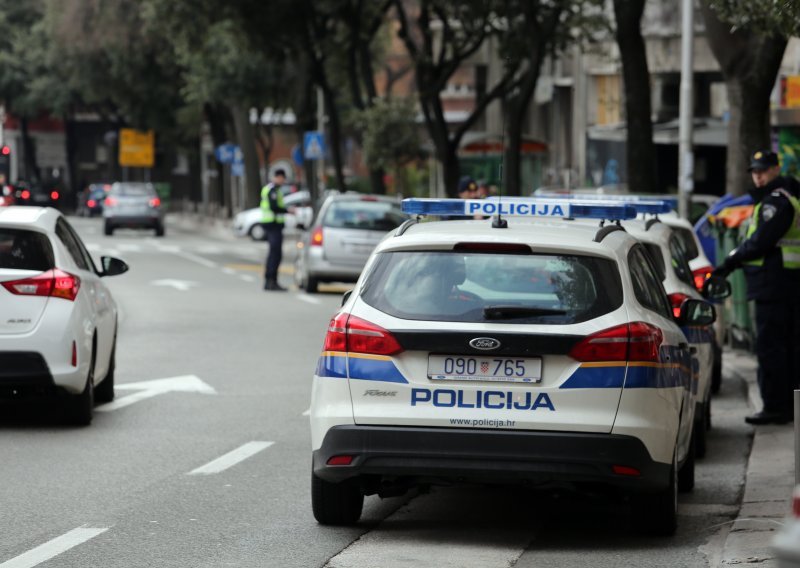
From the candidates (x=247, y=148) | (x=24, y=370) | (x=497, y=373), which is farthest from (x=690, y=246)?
(x=247, y=148)

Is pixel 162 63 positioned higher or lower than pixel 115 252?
higher

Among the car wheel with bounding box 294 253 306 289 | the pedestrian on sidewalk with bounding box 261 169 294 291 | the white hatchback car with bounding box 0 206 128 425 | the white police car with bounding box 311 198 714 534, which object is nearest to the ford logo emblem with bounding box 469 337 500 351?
the white police car with bounding box 311 198 714 534

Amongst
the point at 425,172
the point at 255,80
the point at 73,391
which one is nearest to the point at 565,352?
the point at 73,391

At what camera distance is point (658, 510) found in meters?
8.19

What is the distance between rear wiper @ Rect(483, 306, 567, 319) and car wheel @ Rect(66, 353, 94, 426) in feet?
16.0

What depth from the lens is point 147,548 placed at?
25.8 ft

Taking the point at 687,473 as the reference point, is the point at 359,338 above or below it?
above

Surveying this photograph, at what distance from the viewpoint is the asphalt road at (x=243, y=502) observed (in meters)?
7.82

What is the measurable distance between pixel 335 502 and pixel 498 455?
1.03 m

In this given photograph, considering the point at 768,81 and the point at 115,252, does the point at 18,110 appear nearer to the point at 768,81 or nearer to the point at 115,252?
the point at 115,252

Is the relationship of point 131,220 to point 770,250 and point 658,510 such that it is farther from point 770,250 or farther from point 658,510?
point 658,510

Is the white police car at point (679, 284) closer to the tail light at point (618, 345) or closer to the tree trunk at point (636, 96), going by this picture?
the tail light at point (618, 345)

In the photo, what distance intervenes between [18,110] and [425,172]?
1293 inches

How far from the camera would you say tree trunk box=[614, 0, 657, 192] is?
24109mm
